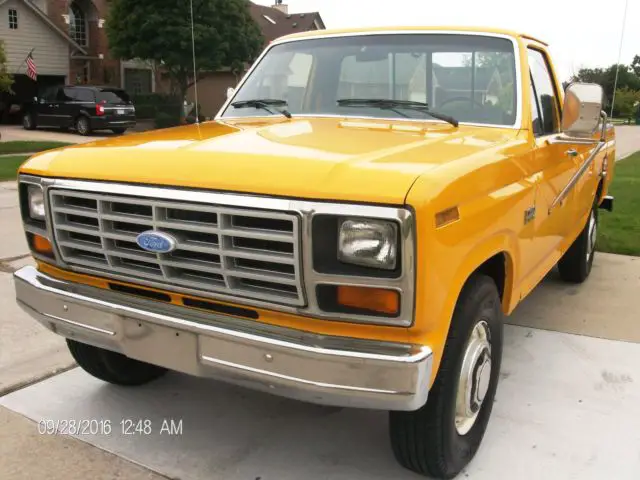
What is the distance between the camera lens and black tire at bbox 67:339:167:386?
3428 mm

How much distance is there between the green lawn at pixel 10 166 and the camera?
1169cm

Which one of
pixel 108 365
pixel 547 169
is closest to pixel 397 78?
pixel 547 169

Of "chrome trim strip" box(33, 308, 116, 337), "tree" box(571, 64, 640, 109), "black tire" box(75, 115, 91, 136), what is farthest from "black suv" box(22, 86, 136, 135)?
"tree" box(571, 64, 640, 109)

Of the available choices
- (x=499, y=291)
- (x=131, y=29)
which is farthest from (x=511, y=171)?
(x=131, y=29)

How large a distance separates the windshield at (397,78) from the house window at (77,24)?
3201 cm

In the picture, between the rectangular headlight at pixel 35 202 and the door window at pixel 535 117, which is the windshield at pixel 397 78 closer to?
the door window at pixel 535 117

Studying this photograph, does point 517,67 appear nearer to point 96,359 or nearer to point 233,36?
point 96,359

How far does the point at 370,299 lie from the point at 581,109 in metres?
1.89

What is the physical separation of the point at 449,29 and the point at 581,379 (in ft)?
6.96

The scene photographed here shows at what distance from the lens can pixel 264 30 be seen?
3866cm

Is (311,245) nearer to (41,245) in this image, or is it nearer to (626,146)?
(41,245)

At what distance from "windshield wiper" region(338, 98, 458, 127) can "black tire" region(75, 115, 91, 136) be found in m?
20.6

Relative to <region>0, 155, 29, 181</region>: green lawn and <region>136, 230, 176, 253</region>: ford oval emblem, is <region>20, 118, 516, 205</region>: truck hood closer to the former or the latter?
<region>136, 230, 176, 253</region>: ford oval emblem

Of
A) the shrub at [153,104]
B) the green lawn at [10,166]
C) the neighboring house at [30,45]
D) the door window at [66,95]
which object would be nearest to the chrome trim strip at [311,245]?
the green lawn at [10,166]
